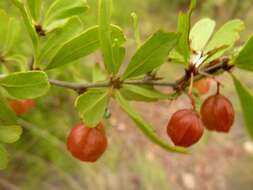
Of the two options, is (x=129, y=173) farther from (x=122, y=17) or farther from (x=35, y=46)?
(x=35, y=46)

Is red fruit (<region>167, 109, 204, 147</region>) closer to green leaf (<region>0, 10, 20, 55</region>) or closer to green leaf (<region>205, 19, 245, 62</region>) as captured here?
green leaf (<region>205, 19, 245, 62</region>)

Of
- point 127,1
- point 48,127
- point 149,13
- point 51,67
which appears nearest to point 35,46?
point 51,67

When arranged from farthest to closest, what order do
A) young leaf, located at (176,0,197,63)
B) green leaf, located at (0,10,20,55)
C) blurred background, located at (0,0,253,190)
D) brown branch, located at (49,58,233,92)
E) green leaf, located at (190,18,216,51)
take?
blurred background, located at (0,0,253,190), green leaf, located at (0,10,20,55), green leaf, located at (190,18,216,51), brown branch, located at (49,58,233,92), young leaf, located at (176,0,197,63)

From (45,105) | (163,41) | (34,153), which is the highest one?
(163,41)

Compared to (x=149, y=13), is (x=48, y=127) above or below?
above

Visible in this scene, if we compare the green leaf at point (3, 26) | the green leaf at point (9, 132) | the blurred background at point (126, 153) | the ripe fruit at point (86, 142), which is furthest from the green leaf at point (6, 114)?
the blurred background at point (126, 153)

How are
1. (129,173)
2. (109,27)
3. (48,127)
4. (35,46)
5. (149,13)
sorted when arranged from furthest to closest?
(149,13)
(129,173)
(48,127)
(35,46)
(109,27)

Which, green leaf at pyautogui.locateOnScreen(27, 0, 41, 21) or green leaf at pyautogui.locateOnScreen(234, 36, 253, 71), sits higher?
green leaf at pyautogui.locateOnScreen(234, 36, 253, 71)

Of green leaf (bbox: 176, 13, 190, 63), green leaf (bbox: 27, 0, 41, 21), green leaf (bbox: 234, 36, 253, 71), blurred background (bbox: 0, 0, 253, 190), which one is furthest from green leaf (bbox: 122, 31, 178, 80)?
blurred background (bbox: 0, 0, 253, 190)
